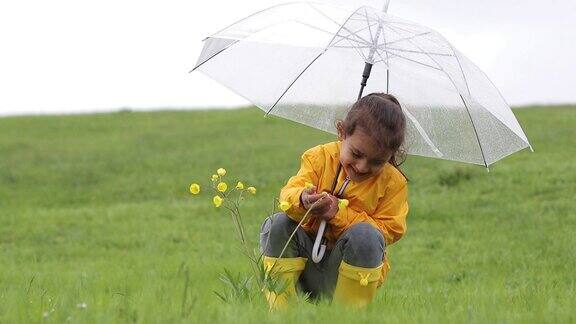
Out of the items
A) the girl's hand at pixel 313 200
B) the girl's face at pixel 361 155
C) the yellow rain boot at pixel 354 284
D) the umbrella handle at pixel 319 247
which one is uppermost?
the girl's face at pixel 361 155

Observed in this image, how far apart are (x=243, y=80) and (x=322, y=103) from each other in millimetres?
529

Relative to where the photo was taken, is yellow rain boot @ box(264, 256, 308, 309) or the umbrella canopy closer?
yellow rain boot @ box(264, 256, 308, 309)

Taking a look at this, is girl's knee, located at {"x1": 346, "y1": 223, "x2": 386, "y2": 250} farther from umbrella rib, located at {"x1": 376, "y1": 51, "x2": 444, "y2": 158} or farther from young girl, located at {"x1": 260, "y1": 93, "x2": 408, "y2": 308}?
umbrella rib, located at {"x1": 376, "y1": 51, "x2": 444, "y2": 158}

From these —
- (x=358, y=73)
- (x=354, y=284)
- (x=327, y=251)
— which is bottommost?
(x=354, y=284)

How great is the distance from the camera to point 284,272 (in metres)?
5.33

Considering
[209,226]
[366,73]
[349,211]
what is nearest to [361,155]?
[349,211]

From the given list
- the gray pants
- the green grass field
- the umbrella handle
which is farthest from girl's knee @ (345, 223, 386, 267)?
the green grass field

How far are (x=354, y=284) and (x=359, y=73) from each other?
1.58m

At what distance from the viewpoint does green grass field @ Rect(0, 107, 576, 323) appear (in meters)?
4.67

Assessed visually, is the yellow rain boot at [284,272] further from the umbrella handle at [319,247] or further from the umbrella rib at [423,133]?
the umbrella rib at [423,133]

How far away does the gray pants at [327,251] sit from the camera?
207 inches

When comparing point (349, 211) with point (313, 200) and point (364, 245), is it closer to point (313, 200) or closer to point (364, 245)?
point (364, 245)

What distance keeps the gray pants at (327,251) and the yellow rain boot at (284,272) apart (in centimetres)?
4

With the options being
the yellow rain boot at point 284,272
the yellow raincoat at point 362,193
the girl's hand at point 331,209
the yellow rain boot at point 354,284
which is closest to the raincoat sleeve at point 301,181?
the yellow raincoat at point 362,193
